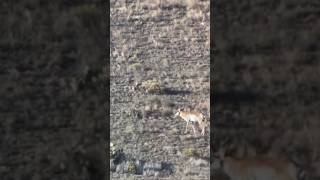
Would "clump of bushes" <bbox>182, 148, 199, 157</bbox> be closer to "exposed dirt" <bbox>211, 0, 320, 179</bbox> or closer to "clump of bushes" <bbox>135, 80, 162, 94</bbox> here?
"clump of bushes" <bbox>135, 80, 162, 94</bbox>

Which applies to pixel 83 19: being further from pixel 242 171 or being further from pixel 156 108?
pixel 156 108

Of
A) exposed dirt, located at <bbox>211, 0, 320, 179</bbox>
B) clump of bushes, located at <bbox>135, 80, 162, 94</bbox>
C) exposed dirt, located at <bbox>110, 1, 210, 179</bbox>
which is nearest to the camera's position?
exposed dirt, located at <bbox>211, 0, 320, 179</bbox>

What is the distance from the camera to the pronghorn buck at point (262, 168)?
0.61 meters

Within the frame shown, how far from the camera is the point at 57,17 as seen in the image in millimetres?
623

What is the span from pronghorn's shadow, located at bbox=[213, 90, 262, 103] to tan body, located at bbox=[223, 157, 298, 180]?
0.19 feet

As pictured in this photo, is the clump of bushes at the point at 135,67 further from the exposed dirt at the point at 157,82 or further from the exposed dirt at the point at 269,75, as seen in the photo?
the exposed dirt at the point at 269,75

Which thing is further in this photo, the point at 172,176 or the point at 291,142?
the point at 172,176

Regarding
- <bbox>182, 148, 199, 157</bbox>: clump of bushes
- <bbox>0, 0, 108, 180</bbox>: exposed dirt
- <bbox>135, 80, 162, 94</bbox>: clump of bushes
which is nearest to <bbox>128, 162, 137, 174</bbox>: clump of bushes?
<bbox>182, 148, 199, 157</bbox>: clump of bushes

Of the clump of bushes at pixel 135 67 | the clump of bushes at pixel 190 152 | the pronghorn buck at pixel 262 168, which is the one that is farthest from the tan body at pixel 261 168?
the clump of bushes at pixel 135 67

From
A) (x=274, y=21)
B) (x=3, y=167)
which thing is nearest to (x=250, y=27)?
(x=274, y=21)

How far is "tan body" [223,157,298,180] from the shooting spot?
2.00 feet

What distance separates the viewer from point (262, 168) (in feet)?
2.01

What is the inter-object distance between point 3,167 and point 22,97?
7 cm

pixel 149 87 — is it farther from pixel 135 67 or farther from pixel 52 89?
pixel 52 89
